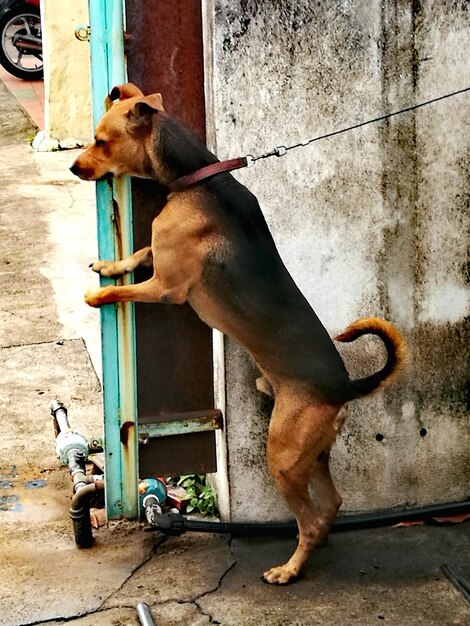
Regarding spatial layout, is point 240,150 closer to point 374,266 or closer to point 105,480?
point 374,266

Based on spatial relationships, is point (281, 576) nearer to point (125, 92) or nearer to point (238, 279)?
point (238, 279)

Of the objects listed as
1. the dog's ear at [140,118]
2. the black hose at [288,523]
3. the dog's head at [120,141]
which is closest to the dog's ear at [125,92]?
the dog's head at [120,141]

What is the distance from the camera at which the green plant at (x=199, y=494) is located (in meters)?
5.20

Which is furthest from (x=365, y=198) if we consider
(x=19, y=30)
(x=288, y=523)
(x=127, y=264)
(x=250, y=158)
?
(x=19, y=30)

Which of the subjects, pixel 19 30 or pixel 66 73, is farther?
pixel 19 30

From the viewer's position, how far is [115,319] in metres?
4.77

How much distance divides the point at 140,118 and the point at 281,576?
1.91 metres

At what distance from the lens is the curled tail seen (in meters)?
4.40

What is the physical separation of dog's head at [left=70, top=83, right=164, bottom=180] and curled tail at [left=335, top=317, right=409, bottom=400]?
1.04m

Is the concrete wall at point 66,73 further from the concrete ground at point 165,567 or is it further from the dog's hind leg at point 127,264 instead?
the dog's hind leg at point 127,264

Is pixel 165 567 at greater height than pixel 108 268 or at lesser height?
lesser

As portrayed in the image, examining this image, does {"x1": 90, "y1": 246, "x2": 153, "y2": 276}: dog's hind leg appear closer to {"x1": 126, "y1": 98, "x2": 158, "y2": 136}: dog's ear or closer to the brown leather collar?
the brown leather collar

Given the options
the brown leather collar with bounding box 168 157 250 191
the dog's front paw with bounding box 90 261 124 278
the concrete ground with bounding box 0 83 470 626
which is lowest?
the concrete ground with bounding box 0 83 470 626

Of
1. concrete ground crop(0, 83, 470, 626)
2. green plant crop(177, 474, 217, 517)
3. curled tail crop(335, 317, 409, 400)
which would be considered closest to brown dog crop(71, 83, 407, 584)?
curled tail crop(335, 317, 409, 400)
